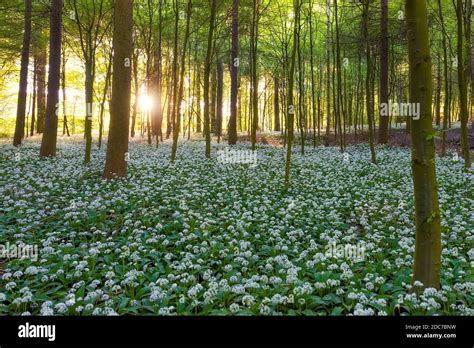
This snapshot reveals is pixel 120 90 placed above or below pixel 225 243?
above

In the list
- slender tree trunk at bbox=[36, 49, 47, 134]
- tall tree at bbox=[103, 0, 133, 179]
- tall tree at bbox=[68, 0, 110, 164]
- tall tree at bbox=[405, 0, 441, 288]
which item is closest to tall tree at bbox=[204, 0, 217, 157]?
tall tree at bbox=[103, 0, 133, 179]

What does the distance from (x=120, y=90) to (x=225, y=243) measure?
7.56 m

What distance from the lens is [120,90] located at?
39.4 ft

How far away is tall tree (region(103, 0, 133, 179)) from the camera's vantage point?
38.7 ft

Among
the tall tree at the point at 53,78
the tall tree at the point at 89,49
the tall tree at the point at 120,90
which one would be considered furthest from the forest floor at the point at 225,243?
the tall tree at the point at 53,78

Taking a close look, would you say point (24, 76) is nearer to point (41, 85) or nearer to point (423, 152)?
point (41, 85)

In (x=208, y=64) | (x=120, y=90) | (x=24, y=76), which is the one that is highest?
(x=24, y=76)

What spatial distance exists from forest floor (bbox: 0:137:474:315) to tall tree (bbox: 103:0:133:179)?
0.83 metres

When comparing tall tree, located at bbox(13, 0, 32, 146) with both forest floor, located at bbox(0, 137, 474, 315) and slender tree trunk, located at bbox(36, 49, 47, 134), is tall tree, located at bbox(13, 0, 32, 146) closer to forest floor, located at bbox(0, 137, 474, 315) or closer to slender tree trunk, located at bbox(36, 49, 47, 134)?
forest floor, located at bbox(0, 137, 474, 315)

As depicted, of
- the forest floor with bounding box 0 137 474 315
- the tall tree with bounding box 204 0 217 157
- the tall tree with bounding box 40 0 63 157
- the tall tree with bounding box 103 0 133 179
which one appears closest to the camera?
the forest floor with bounding box 0 137 474 315

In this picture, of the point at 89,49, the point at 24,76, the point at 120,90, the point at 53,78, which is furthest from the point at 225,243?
the point at 24,76

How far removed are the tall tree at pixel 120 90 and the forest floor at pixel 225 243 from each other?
32.8 inches
